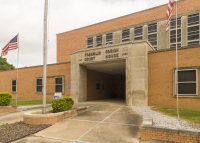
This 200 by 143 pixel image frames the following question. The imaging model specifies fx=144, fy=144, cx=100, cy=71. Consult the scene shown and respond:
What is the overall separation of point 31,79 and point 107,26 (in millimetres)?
15655

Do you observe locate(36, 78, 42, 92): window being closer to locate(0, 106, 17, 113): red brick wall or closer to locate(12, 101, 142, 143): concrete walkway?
locate(0, 106, 17, 113): red brick wall

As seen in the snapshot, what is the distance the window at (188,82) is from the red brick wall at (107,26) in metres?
12.6

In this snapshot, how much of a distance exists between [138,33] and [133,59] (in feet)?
35.6

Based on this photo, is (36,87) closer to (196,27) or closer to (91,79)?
(91,79)

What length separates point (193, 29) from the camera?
61.0 ft

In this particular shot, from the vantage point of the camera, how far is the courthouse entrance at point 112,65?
12.7 m

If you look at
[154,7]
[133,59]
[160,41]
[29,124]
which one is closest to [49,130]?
[29,124]

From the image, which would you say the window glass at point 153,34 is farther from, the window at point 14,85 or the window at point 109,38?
the window at point 14,85

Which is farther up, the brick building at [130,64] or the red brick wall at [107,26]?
the red brick wall at [107,26]

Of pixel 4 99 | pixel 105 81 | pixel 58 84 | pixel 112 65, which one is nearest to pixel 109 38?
pixel 105 81

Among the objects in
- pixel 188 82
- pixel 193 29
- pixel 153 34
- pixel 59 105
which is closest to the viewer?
pixel 59 105

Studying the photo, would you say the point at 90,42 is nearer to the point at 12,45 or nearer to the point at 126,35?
Result: the point at 126,35

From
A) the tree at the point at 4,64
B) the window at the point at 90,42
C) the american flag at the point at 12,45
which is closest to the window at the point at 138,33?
the window at the point at 90,42

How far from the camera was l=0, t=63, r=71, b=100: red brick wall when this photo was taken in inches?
729
